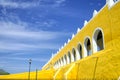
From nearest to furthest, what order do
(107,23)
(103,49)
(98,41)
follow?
(107,23) < (103,49) < (98,41)

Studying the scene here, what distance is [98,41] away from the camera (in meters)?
23.8

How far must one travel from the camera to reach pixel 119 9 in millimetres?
15836

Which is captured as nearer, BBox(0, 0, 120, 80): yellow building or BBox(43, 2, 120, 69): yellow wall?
BBox(0, 0, 120, 80): yellow building

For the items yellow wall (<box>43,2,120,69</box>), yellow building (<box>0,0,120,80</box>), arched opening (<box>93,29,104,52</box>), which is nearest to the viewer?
yellow building (<box>0,0,120,80</box>)

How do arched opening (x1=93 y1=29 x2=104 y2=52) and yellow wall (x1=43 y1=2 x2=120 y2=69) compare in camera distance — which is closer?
yellow wall (x1=43 y1=2 x2=120 y2=69)

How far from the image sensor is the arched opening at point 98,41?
846 inches

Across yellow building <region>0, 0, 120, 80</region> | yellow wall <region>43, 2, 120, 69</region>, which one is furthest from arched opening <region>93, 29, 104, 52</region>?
yellow wall <region>43, 2, 120, 69</region>

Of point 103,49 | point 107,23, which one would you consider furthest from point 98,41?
point 107,23

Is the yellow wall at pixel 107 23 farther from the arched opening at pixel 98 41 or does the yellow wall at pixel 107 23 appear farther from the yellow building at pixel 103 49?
the arched opening at pixel 98 41

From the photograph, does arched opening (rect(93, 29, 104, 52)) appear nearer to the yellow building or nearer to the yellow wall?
the yellow building

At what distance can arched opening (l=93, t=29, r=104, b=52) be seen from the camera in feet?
70.5

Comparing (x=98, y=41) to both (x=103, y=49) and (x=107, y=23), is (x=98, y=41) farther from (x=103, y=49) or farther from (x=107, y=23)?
(x=107, y=23)

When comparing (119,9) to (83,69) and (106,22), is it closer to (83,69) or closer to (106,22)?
(106,22)

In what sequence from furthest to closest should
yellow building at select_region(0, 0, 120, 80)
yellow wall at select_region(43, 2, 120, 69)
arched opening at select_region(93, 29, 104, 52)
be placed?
1. arched opening at select_region(93, 29, 104, 52)
2. yellow wall at select_region(43, 2, 120, 69)
3. yellow building at select_region(0, 0, 120, 80)
